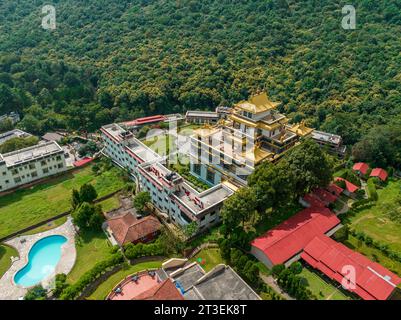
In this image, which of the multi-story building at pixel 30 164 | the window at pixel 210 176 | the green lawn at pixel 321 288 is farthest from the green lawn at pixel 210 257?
A: the multi-story building at pixel 30 164

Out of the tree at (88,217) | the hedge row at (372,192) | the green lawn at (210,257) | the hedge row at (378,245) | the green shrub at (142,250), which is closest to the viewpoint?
the hedge row at (378,245)

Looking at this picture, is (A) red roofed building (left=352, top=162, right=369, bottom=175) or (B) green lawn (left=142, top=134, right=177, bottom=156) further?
(B) green lawn (left=142, top=134, right=177, bottom=156)

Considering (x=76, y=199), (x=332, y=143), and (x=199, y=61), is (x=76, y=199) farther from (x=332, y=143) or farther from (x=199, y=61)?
(x=199, y=61)

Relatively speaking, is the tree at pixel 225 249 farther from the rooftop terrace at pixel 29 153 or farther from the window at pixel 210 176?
the rooftop terrace at pixel 29 153

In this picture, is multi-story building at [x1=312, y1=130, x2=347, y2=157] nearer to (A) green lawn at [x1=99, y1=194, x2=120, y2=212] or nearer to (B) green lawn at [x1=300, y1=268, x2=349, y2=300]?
(B) green lawn at [x1=300, y1=268, x2=349, y2=300]

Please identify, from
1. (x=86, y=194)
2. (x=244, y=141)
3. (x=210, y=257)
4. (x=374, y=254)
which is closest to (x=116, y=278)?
(x=210, y=257)

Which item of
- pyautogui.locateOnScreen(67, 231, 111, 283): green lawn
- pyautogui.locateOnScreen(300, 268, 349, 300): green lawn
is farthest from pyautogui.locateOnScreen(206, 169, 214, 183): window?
pyautogui.locateOnScreen(300, 268, 349, 300): green lawn

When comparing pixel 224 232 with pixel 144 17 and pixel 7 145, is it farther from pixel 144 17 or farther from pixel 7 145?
pixel 144 17
